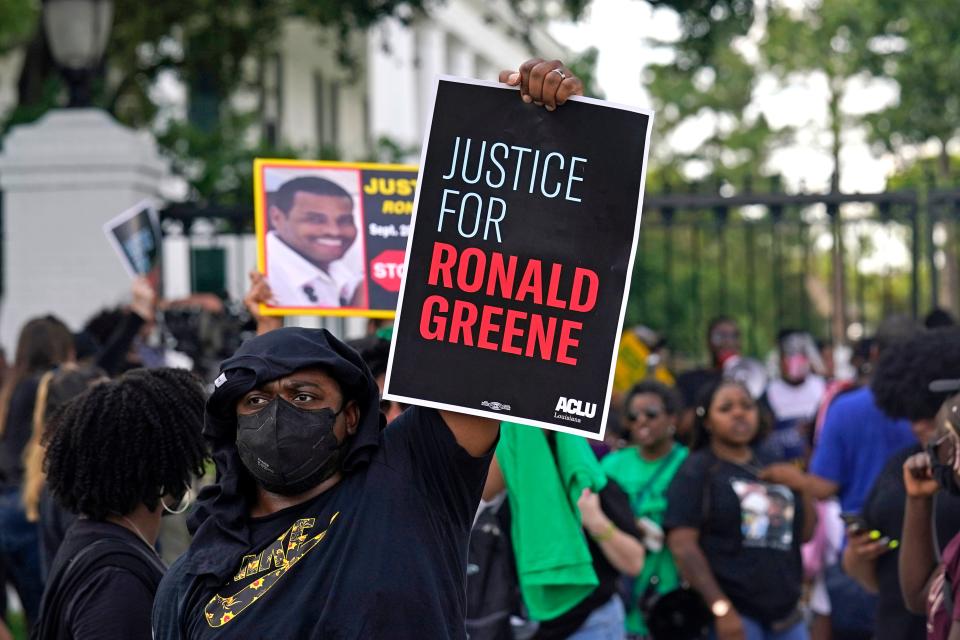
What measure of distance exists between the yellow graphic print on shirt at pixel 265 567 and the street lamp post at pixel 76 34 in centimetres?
787

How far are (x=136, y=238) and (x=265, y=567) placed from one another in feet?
17.3

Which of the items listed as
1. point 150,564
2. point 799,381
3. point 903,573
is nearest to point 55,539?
point 150,564

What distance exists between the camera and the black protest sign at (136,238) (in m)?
8.02

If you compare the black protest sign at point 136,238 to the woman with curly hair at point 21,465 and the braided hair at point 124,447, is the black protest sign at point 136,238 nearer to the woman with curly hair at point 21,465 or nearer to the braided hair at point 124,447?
the woman with curly hair at point 21,465

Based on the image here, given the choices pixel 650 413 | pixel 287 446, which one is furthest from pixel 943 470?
pixel 650 413

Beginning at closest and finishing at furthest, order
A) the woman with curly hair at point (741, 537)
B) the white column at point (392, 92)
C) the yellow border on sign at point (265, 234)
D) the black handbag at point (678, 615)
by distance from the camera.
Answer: the yellow border on sign at point (265, 234) → the woman with curly hair at point (741, 537) → the black handbag at point (678, 615) → the white column at point (392, 92)

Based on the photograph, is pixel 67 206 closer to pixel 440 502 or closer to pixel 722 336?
pixel 722 336

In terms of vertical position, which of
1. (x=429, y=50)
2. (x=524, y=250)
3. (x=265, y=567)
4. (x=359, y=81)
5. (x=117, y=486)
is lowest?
(x=265, y=567)

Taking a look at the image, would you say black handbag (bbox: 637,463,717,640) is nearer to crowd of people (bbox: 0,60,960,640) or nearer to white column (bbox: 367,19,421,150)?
crowd of people (bbox: 0,60,960,640)

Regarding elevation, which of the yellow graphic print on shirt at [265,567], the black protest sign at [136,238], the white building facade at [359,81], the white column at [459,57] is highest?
the white column at [459,57]

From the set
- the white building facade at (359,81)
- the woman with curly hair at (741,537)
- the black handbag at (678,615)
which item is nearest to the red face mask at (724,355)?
the white building facade at (359,81)

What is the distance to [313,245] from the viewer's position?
5668 millimetres

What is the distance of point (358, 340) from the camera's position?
545cm

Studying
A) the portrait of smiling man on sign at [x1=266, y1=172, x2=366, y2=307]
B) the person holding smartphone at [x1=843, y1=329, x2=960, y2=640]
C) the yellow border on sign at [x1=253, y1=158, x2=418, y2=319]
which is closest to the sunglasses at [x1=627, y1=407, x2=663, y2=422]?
the person holding smartphone at [x1=843, y1=329, x2=960, y2=640]
